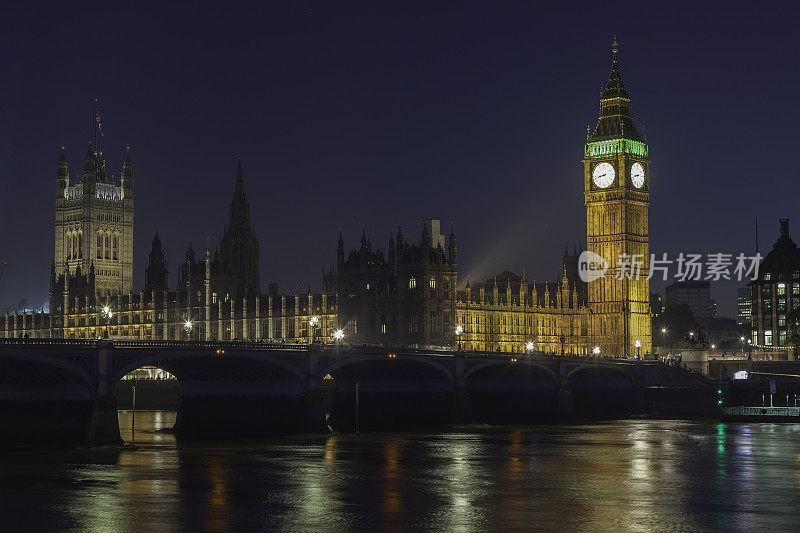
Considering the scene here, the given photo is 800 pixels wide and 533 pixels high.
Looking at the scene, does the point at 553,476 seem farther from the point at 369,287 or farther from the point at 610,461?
the point at 369,287

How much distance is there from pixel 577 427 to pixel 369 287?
81.4 meters

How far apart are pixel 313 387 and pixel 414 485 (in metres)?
49.1

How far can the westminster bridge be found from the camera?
9525 cm

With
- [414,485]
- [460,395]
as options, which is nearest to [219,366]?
[460,395]

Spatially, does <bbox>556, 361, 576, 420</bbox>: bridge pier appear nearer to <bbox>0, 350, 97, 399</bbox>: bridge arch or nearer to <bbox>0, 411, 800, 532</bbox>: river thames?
<bbox>0, 411, 800, 532</bbox>: river thames

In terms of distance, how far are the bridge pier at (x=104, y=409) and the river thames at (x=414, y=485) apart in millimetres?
2534

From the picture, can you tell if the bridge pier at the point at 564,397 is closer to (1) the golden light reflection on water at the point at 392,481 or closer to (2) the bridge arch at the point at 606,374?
(2) the bridge arch at the point at 606,374

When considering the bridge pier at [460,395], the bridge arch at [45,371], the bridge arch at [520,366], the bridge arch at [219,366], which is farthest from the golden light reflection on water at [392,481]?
the bridge arch at [520,366]

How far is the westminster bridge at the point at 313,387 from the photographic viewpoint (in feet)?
313

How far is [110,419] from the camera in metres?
91.8

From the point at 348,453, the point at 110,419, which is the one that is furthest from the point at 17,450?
the point at 348,453

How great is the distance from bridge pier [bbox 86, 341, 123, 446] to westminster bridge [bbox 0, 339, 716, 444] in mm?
84

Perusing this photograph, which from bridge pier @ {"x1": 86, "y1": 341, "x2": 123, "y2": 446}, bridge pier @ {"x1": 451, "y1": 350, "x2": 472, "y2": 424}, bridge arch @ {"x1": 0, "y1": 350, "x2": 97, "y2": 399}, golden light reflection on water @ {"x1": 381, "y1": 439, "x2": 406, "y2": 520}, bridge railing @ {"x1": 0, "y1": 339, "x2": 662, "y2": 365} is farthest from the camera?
bridge pier @ {"x1": 451, "y1": 350, "x2": 472, "y2": 424}

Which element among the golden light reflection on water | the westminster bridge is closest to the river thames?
the golden light reflection on water
